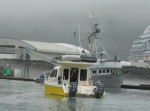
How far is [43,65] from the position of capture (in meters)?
148

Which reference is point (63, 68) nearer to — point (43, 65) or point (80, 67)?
point (80, 67)

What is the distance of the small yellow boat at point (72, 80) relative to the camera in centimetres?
3897

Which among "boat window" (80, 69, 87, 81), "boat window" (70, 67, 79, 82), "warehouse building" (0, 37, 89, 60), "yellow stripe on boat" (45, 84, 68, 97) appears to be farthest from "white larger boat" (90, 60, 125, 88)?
"warehouse building" (0, 37, 89, 60)

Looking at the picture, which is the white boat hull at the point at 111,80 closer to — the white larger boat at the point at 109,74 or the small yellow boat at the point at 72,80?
the white larger boat at the point at 109,74

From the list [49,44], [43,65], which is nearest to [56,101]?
[43,65]

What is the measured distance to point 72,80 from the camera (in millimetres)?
→ 41438

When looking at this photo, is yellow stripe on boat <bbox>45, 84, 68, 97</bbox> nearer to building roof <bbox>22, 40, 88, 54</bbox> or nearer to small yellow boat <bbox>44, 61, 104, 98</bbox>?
small yellow boat <bbox>44, 61, 104, 98</bbox>

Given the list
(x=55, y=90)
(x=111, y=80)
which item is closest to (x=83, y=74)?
(x=55, y=90)

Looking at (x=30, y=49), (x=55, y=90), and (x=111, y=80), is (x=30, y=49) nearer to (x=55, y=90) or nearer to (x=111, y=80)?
(x=111, y=80)

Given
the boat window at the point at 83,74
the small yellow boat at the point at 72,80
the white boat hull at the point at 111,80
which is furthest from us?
the white boat hull at the point at 111,80

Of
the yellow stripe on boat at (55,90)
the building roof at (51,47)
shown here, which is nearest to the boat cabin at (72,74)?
the yellow stripe on boat at (55,90)

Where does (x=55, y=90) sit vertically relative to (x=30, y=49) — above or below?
below

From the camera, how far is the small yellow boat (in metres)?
39.0

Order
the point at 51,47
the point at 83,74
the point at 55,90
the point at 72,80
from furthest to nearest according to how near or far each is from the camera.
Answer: the point at 51,47 < the point at 83,74 < the point at 72,80 < the point at 55,90
